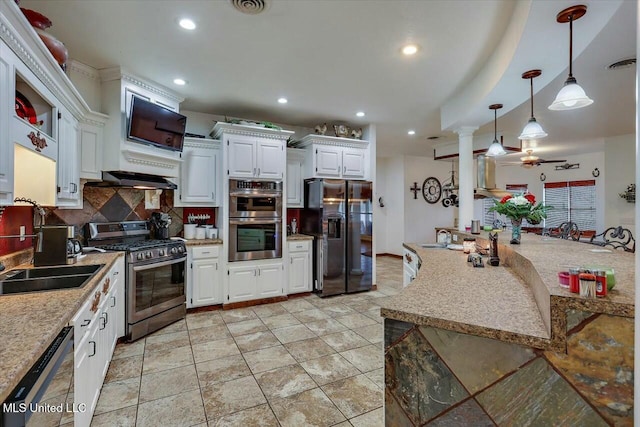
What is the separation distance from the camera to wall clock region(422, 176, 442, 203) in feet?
26.1

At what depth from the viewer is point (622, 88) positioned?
3.47 m

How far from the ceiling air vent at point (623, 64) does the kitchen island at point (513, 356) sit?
238 cm

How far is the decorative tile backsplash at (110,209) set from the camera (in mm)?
3148

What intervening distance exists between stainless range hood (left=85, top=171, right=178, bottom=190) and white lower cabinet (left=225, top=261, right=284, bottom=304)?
4.35 ft

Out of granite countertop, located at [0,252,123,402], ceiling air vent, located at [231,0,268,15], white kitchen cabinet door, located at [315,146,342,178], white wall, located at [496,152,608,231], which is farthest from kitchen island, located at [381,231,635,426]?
white wall, located at [496,152,608,231]

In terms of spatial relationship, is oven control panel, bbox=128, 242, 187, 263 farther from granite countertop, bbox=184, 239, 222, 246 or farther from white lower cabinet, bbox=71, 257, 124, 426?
white lower cabinet, bbox=71, 257, 124, 426

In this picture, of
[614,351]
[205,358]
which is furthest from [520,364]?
[205,358]

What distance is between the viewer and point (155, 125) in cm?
329

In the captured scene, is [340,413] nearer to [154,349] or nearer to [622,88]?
[154,349]

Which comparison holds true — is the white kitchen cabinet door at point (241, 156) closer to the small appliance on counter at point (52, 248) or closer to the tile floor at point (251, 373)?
the tile floor at point (251, 373)

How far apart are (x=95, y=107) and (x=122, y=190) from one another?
0.95 meters

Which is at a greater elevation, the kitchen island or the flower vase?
the flower vase

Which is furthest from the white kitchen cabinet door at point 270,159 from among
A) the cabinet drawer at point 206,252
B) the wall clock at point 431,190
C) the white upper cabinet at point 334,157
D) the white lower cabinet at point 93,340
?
the wall clock at point 431,190

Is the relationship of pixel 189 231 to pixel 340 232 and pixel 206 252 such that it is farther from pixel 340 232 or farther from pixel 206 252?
pixel 340 232
